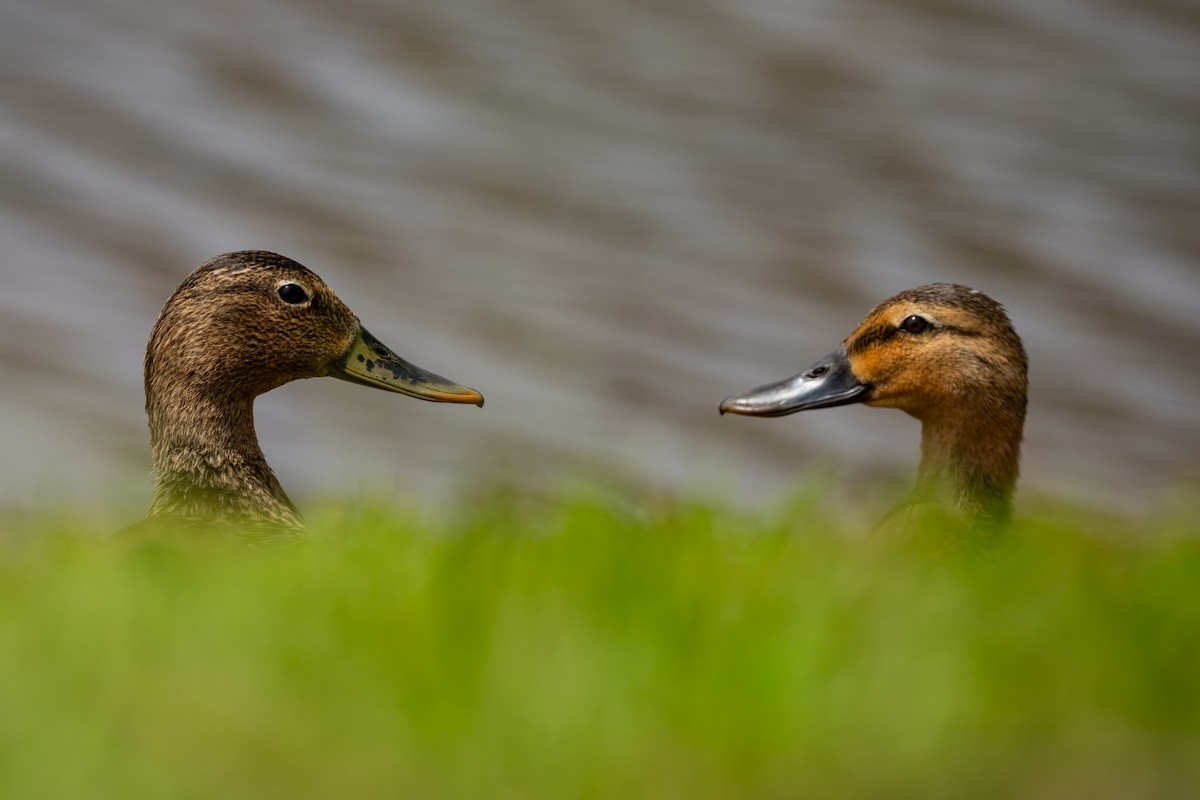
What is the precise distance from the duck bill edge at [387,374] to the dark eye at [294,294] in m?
0.23

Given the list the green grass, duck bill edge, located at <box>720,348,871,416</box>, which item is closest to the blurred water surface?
duck bill edge, located at <box>720,348,871,416</box>

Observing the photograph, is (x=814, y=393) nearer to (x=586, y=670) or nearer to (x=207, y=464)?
(x=207, y=464)

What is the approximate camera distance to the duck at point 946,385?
5.31 m

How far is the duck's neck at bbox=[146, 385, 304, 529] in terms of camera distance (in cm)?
513

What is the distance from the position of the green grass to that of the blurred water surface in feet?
12.8

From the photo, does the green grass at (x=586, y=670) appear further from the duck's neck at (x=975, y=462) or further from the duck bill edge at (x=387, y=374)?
the duck bill edge at (x=387, y=374)

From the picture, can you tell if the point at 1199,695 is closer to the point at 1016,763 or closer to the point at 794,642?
the point at 1016,763

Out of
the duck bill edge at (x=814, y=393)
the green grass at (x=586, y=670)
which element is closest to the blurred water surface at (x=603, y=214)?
the duck bill edge at (x=814, y=393)

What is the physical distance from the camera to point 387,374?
5449 millimetres

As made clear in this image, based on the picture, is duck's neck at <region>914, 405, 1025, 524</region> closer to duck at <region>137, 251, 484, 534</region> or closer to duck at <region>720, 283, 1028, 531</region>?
duck at <region>720, 283, 1028, 531</region>

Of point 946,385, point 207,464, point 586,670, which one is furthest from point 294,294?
point 586,670

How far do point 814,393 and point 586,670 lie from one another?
2.65m

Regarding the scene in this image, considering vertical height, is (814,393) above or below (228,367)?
above

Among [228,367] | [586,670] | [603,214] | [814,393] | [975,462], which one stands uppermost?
[603,214]
